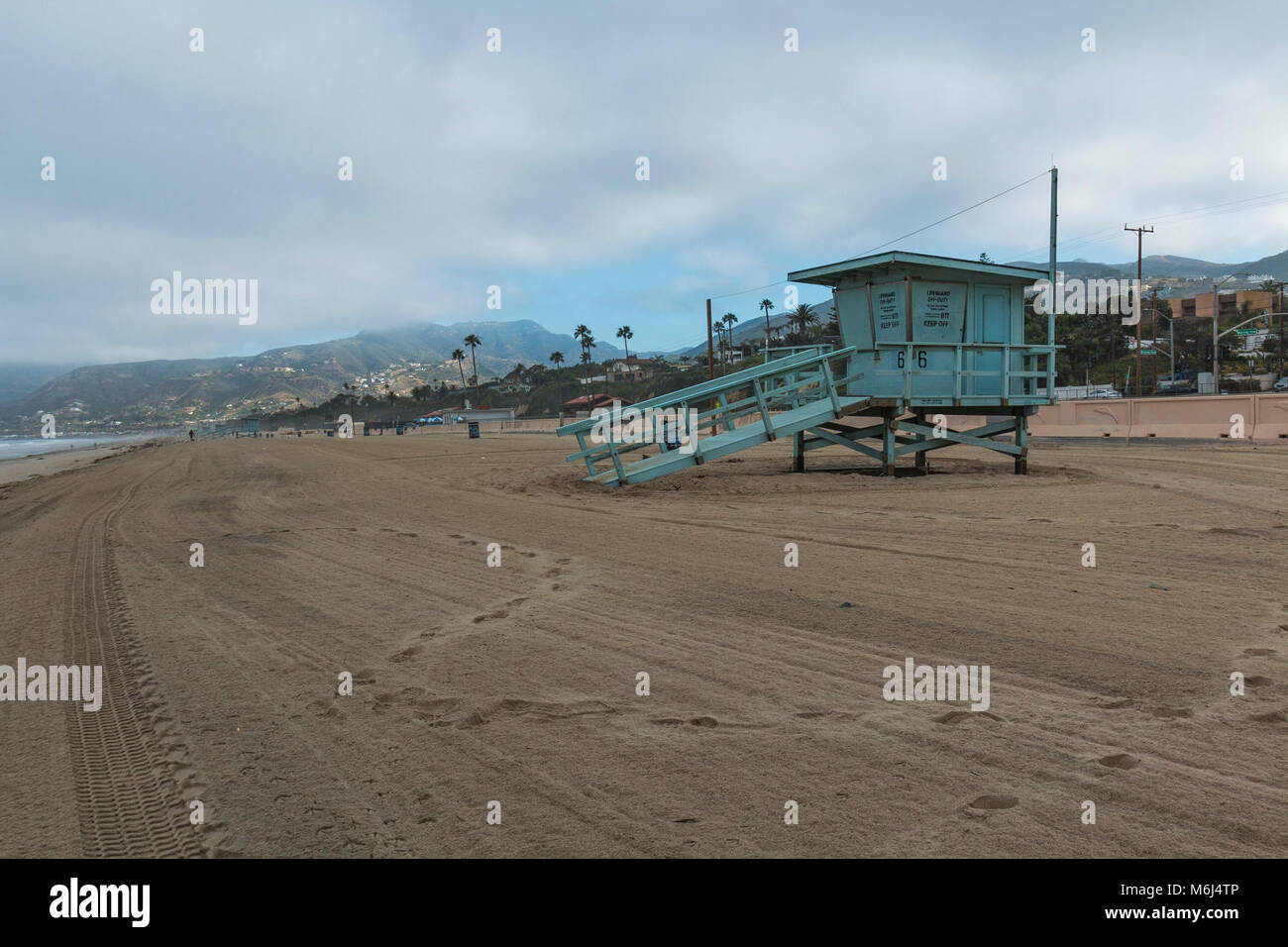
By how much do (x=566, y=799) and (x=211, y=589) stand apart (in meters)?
5.58

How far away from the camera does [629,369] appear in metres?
135

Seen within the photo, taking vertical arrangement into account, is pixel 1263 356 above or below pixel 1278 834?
above

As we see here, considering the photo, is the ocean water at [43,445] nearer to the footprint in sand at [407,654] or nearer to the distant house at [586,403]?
the distant house at [586,403]

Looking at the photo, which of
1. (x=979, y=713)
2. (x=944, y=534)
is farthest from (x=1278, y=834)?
(x=944, y=534)

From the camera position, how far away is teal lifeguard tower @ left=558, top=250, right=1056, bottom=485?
563 inches

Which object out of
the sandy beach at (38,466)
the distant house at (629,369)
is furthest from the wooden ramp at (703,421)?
the distant house at (629,369)

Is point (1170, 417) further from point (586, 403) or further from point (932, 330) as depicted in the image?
point (586, 403)

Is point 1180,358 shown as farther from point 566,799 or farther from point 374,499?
point 566,799

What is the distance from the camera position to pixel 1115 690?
409 centimetres

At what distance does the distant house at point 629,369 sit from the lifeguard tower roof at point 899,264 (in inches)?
4697

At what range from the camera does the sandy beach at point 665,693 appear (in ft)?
9.57

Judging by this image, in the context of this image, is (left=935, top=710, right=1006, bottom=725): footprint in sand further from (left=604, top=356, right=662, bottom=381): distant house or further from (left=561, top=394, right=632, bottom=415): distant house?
(left=604, top=356, right=662, bottom=381): distant house

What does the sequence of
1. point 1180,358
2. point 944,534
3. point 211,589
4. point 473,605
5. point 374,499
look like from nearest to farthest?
1. point 473,605
2. point 211,589
3. point 944,534
4. point 374,499
5. point 1180,358

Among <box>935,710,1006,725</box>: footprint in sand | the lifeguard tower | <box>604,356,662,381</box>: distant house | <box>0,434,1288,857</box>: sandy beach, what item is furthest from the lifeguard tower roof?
<box>604,356,662,381</box>: distant house
